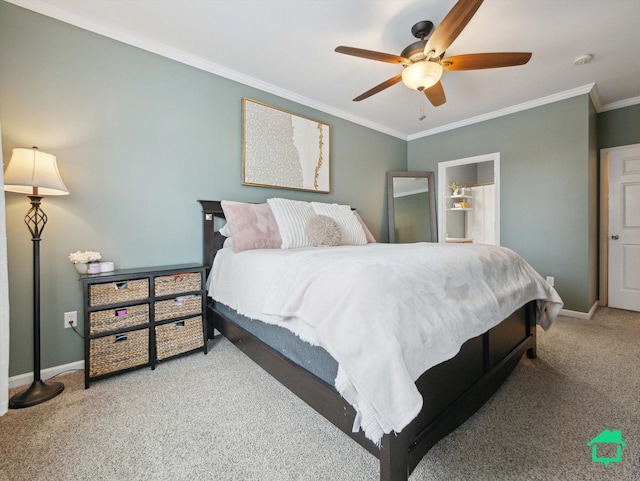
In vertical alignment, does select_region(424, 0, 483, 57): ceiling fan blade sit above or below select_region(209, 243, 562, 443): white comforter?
above

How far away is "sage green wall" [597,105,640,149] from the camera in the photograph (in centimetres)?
330

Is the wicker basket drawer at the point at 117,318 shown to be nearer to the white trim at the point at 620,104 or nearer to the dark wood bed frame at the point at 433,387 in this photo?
the dark wood bed frame at the point at 433,387

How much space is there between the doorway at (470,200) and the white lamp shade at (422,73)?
7.72 feet

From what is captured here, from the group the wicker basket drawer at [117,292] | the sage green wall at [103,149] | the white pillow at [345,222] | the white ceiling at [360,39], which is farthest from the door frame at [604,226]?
the wicker basket drawer at [117,292]

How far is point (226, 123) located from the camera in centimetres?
269

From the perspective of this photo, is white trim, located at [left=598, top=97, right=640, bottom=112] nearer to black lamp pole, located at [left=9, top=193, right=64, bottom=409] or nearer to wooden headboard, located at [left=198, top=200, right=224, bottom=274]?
wooden headboard, located at [left=198, top=200, right=224, bottom=274]

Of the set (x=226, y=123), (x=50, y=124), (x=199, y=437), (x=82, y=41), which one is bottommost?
(x=199, y=437)

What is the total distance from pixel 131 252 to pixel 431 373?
2.31 meters

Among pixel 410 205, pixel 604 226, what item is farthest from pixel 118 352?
pixel 604 226

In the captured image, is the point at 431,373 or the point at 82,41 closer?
the point at 431,373

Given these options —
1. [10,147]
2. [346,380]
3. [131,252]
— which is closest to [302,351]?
[346,380]

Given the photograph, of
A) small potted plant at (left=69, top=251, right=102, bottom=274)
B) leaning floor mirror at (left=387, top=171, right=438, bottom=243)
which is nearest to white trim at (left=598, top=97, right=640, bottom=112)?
leaning floor mirror at (left=387, top=171, right=438, bottom=243)

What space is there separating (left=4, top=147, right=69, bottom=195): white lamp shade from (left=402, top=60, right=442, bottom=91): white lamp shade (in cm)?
250

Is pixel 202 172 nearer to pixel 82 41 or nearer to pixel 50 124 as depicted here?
pixel 50 124
